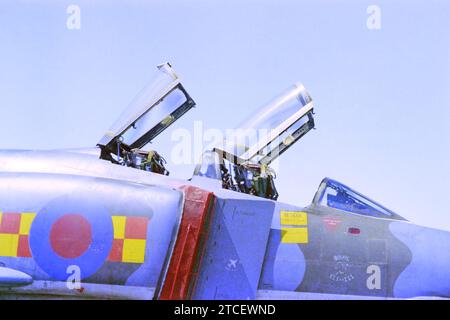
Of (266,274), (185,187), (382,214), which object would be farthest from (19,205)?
(382,214)

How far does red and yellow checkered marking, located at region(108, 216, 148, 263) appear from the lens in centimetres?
638

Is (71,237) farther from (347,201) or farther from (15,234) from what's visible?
(347,201)

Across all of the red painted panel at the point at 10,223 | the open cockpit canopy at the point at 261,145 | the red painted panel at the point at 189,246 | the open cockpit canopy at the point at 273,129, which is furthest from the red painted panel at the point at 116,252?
the open cockpit canopy at the point at 273,129

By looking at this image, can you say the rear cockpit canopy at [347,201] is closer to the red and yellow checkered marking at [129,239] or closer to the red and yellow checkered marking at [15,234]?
the red and yellow checkered marking at [129,239]

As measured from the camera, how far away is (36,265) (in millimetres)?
6398

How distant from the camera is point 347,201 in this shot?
6.81m

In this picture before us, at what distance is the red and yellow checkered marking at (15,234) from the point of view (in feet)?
21.2

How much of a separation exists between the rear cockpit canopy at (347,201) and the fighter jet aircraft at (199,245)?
1 cm

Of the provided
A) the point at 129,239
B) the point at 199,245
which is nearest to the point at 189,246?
the point at 199,245

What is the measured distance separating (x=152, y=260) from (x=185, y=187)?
3.27ft

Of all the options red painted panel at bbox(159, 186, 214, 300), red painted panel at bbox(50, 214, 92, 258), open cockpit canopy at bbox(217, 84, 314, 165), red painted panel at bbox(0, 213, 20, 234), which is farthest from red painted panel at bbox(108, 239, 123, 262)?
open cockpit canopy at bbox(217, 84, 314, 165)

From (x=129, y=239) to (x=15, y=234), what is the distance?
4.70 feet
